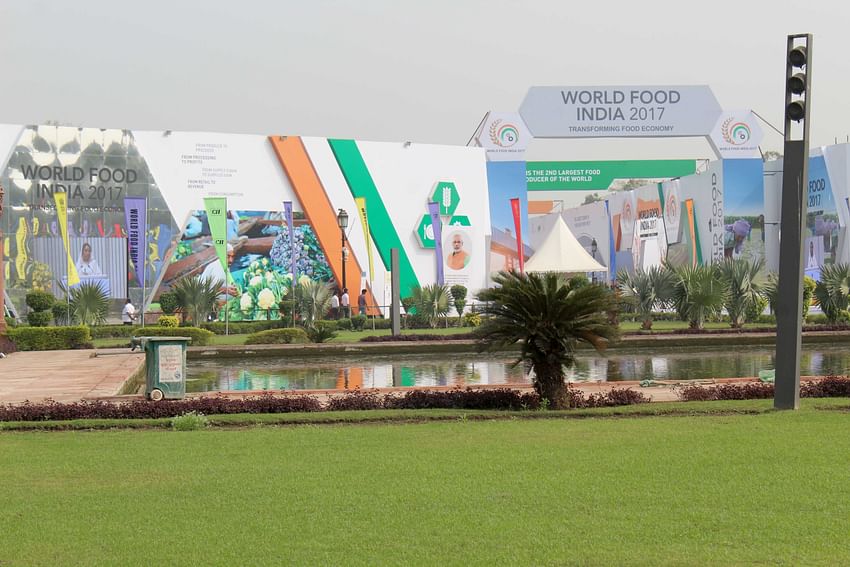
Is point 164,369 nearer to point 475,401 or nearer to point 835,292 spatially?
point 475,401

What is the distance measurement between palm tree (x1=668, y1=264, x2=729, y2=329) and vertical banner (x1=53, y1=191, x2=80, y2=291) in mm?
18977

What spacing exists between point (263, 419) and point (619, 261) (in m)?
38.6

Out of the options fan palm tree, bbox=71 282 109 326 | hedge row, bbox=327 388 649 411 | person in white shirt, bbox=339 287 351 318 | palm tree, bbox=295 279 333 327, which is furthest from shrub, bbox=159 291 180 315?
hedge row, bbox=327 388 649 411

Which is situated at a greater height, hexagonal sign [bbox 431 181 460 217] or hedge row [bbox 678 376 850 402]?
hexagonal sign [bbox 431 181 460 217]

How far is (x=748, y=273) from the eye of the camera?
24672mm

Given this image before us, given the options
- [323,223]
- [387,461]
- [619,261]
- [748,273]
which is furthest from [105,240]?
[387,461]

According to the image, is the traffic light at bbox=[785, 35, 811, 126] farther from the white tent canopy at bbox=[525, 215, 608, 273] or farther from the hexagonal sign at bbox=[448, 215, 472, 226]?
the hexagonal sign at bbox=[448, 215, 472, 226]

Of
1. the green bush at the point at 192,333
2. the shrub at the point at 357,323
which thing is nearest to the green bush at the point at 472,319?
the shrub at the point at 357,323

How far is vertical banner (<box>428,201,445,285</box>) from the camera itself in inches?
1447

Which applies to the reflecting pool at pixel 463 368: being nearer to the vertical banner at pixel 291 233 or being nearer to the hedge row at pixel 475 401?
the hedge row at pixel 475 401

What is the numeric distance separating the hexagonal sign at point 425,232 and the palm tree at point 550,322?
27336 millimetres

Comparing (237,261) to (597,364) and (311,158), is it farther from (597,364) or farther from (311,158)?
(597,364)

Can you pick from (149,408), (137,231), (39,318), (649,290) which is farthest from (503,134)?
(149,408)

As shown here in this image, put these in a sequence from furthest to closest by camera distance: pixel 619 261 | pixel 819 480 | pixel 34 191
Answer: pixel 619 261 < pixel 34 191 < pixel 819 480
